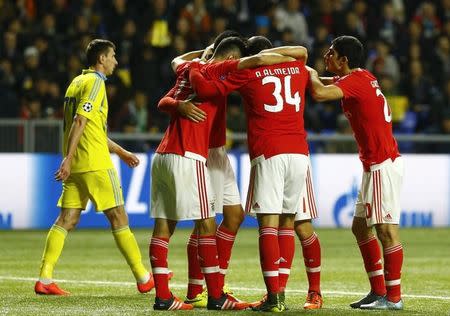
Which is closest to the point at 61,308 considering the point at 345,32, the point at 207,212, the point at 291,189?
the point at 207,212

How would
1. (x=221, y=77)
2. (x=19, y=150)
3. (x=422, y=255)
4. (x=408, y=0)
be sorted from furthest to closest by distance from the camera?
1. (x=408, y=0)
2. (x=19, y=150)
3. (x=422, y=255)
4. (x=221, y=77)

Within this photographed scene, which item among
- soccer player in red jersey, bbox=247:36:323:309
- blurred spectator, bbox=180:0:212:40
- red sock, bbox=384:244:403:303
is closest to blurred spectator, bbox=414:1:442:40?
blurred spectator, bbox=180:0:212:40

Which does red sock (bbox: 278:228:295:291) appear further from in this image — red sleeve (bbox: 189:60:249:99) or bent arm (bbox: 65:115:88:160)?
bent arm (bbox: 65:115:88:160)

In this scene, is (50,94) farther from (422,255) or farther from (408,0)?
(408,0)

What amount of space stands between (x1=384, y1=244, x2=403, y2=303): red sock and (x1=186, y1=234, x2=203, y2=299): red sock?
4.81 feet

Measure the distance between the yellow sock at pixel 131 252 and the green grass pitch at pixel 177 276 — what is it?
0.61 ft

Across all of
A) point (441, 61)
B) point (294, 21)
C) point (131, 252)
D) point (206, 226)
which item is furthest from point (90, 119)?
point (441, 61)

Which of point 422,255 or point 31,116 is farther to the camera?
point 31,116

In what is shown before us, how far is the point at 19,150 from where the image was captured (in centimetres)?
1834

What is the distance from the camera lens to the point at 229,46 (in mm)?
9047

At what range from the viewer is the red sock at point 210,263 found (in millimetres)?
Result: 8953

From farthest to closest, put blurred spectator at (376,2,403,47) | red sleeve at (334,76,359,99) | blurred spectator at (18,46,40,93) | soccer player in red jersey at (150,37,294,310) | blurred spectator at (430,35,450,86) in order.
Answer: blurred spectator at (376,2,403,47) → blurred spectator at (430,35,450,86) → blurred spectator at (18,46,40,93) → red sleeve at (334,76,359,99) → soccer player in red jersey at (150,37,294,310)

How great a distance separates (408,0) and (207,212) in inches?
675

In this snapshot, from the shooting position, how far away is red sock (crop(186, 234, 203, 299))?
938 cm
